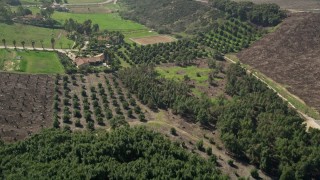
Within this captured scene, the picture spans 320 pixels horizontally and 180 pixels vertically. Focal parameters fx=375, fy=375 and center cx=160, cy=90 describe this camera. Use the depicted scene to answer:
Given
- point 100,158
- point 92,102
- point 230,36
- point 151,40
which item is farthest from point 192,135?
point 151,40

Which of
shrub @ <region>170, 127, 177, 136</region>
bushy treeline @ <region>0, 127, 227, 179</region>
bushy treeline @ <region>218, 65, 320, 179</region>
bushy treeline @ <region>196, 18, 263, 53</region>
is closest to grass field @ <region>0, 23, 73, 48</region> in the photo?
bushy treeline @ <region>196, 18, 263, 53</region>

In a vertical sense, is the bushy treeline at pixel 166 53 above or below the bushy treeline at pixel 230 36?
below

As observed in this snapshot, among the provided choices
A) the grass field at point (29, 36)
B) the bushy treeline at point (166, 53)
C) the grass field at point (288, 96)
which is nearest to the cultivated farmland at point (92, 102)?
the bushy treeline at point (166, 53)

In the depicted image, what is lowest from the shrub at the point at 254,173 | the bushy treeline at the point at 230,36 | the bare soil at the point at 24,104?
the shrub at the point at 254,173

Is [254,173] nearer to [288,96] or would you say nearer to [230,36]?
[288,96]

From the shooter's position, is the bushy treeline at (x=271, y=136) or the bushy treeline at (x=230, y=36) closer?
the bushy treeline at (x=271, y=136)

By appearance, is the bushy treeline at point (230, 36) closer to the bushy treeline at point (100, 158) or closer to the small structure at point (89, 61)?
the small structure at point (89, 61)

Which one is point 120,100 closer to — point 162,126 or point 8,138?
point 162,126
